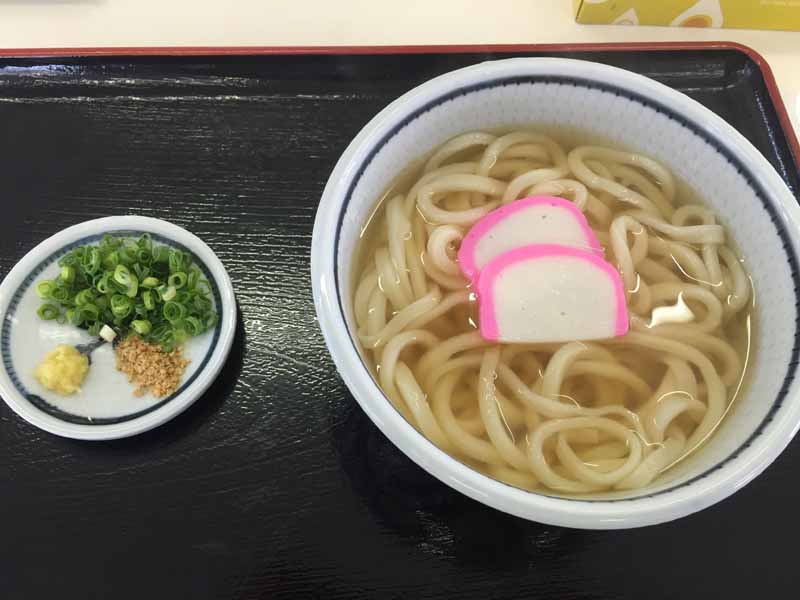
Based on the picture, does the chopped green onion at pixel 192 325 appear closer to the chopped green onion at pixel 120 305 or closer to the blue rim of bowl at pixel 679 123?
the chopped green onion at pixel 120 305

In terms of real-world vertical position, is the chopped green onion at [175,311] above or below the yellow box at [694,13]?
below

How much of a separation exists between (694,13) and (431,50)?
684mm

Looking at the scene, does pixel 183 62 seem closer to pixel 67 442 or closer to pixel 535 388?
pixel 67 442

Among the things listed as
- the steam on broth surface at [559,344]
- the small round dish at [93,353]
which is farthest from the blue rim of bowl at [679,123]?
the small round dish at [93,353]

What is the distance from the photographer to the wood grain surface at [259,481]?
3.49 ft

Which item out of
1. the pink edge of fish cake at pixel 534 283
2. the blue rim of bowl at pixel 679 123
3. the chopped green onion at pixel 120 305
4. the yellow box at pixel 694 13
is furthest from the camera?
the yellow box at pixel 694 13

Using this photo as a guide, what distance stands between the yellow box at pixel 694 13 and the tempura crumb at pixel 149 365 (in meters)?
1.28

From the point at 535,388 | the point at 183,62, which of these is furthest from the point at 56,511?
the point at 183,62

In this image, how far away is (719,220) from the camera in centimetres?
120

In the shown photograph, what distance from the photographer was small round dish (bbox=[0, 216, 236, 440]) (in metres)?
1.17

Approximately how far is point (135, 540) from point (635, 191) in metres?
1.10

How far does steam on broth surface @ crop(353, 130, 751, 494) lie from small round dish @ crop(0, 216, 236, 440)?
315 millimetres

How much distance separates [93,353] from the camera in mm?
1271

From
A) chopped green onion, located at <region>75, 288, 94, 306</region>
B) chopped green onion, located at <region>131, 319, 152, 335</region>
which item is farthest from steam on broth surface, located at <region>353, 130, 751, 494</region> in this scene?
chopped green onion, located at <region>75, 288, 94, 306</region>
